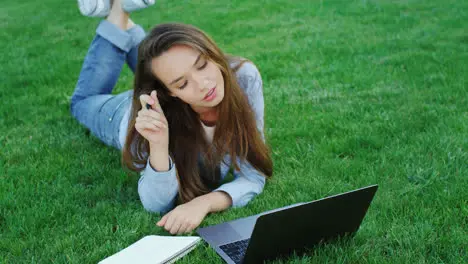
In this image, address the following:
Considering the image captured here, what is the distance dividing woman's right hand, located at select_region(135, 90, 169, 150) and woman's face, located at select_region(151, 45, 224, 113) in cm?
13

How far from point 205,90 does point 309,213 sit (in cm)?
85

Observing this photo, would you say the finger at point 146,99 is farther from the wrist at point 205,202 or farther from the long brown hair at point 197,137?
the wrist at point 205,202

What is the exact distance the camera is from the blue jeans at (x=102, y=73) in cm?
442

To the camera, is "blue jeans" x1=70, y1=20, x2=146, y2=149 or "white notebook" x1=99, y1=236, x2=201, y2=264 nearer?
"white notebook" x1=99, y1=236, x2=201, y2=264

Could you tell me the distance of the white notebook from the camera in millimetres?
2510

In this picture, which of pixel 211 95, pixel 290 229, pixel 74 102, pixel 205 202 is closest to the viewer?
pixel 290 229

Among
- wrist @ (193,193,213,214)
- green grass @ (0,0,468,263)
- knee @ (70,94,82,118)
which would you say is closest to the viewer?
green grass @ (0,0,468,263)

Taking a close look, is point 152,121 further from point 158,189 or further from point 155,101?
point 158,189

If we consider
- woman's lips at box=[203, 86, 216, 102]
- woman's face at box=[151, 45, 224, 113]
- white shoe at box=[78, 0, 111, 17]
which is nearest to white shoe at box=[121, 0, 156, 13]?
white shoe at box=[78, 0, 111, 17]

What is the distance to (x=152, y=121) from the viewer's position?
110 inches

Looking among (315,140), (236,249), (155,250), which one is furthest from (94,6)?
(236,249)

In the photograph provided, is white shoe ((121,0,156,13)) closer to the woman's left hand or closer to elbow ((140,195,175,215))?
elbow ((140,195,175,215))

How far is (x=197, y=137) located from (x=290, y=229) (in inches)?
41.3

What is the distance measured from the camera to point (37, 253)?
8.95 ft
